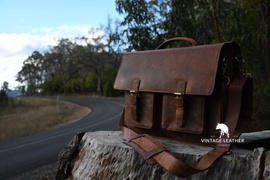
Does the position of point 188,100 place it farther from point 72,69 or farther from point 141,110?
point 72,69

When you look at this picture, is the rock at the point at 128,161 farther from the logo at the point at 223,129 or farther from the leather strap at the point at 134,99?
the leather strap at the point at 134,99

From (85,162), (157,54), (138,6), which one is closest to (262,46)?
(138,6)

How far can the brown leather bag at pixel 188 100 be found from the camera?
209 cm

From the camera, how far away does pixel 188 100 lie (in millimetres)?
2246

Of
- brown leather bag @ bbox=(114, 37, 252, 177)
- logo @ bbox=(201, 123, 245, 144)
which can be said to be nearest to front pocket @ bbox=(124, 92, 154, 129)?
brown leather bag @ bbox=(114, 37, 252, 177)

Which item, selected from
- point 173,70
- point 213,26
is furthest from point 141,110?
point 213,26

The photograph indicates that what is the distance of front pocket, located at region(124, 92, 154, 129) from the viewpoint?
8.17ft

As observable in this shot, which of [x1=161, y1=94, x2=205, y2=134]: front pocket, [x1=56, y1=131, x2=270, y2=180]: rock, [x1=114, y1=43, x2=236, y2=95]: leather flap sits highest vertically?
[x1=114, y1=43, x2=236, y2=95]: leather flap

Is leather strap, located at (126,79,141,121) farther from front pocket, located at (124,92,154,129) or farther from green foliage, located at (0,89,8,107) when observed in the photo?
green foliage, located at (0,89,8,107)

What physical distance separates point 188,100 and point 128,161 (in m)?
0.63

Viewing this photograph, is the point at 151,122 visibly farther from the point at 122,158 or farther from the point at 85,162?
the point at 85,162

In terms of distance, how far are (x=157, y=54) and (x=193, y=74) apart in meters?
0.45

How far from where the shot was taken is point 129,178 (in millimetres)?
2330

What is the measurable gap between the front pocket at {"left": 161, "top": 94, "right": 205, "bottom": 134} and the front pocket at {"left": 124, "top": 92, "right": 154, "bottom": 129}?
0.21m
